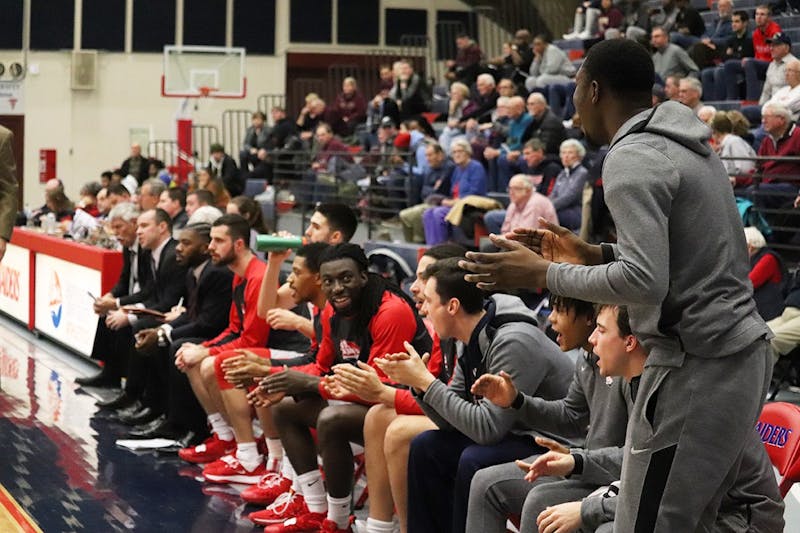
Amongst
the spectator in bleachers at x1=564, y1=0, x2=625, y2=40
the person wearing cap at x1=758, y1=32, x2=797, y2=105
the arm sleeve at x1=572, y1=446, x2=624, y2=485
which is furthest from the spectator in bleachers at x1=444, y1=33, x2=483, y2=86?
the arm sleeve at x1=572, y1=446, x2=624, y2=485

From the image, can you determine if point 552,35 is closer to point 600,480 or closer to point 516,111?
point 516,111

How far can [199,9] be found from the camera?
77.1 ft

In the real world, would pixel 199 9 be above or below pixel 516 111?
above

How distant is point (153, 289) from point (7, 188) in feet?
6.48

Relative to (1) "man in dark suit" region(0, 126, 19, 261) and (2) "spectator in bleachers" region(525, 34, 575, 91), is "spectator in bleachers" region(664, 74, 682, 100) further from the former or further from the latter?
(1) "man in dark suit" region(0, 126, 19, 261)

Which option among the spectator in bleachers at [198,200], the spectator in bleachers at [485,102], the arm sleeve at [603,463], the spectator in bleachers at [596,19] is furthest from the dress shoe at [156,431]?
the spectator in bleachers at [596,19]

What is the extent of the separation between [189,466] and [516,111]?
6442mm

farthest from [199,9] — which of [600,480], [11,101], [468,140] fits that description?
[600,480]

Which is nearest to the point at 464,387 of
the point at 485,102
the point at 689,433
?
the point at 689,433

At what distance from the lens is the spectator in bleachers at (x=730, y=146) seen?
30.8 feet

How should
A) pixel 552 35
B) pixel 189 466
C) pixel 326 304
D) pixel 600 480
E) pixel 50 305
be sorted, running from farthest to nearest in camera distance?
pixel 552 35 < pixel 50 305 < pixel 189 466 < pixel 326 304 < pixel 600 480

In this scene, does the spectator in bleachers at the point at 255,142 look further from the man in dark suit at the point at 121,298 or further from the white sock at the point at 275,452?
the white sock at the point at 275,452

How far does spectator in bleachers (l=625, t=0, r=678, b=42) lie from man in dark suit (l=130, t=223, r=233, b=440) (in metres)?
7.97

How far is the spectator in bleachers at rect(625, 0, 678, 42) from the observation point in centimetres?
1433
